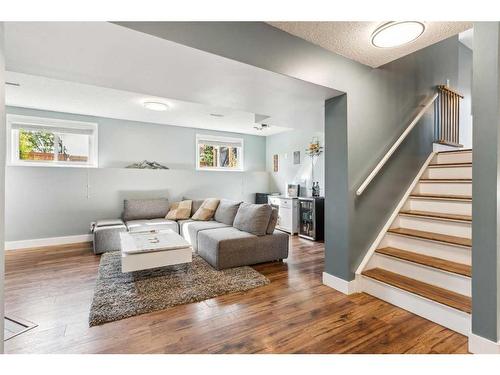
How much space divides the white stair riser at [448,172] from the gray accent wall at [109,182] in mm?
3922

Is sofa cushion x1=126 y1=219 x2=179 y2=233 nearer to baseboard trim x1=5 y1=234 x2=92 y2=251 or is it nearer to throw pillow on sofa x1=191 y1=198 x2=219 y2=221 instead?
throw pillow on sofa x1=191 y1=198 x2=219 y2=221

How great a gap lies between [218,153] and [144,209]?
7.60 ft

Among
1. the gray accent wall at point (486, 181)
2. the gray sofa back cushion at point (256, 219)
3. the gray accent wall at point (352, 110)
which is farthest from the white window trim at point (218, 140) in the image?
the gray accent wall at point (486, 181)

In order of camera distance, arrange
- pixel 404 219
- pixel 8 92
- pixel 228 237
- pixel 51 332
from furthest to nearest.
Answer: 1. pixel 8 92
2. pixel 228 237
3. pixel 404 219
4. pixel 51 332

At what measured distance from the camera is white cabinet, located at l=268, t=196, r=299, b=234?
4848 millimetres

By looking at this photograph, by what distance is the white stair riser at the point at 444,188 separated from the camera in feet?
8.40

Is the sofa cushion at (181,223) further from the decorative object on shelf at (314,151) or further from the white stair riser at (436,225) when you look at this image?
the white stair riser at (436,225)

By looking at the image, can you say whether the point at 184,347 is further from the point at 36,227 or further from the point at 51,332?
the point at 36,227

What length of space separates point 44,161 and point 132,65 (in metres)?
3.93

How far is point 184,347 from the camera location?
1.56 meters

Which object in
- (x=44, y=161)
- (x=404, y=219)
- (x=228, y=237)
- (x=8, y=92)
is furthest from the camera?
(x=44, y=161)

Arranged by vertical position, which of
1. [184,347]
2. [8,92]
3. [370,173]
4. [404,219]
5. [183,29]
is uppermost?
[8,92]
